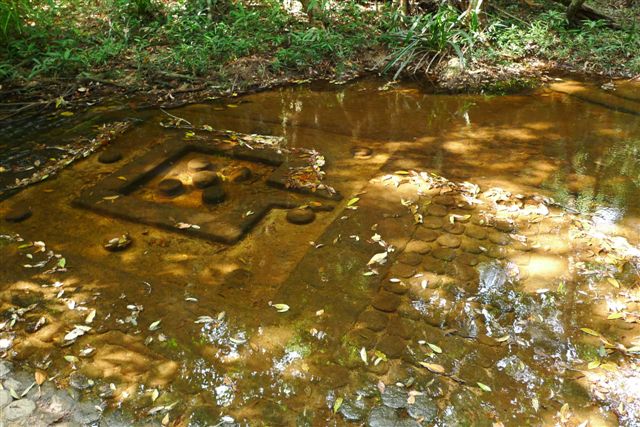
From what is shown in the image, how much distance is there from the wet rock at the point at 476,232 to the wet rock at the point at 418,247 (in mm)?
288

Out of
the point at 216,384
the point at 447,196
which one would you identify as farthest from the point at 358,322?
the point at 447,196

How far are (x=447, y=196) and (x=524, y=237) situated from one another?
23.7 inches

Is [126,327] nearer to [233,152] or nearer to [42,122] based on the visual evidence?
[233,152]

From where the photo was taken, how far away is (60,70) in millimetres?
5652

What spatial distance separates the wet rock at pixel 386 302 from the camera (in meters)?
2.73

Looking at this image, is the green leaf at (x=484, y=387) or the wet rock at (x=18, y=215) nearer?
the green leaf at (x=484, y=387)

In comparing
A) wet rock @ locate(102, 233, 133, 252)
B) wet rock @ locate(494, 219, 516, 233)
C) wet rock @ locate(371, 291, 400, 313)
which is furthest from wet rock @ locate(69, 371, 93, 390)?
wet rock @ locate(494, 219, 516, 233)

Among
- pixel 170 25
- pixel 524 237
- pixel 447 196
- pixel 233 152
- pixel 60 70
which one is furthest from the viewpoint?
pixel 170 25

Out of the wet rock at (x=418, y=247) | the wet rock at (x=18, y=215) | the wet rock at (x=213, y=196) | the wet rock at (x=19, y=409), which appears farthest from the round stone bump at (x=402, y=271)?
the wet rock at (x=18, y=215)

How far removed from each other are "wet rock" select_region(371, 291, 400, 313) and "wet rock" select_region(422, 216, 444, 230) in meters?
0.68

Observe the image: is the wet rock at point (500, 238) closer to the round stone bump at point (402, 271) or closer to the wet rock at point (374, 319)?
the round stone bump at point (402, 271)

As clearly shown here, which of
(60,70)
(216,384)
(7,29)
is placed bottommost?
(216,384)

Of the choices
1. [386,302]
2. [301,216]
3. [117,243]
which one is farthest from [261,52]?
[386,302]

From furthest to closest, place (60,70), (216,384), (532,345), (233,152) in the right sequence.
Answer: (60,70) → (233,152) → (532,345) → (216,384)
